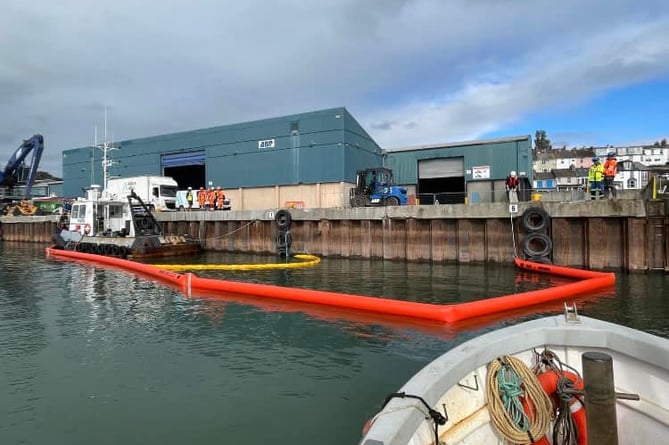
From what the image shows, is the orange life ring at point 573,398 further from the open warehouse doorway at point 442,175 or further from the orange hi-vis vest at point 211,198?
the open warehouse doorway at point 442,175

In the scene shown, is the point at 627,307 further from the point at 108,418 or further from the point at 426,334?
the point at 108,418

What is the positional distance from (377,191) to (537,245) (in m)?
8.27

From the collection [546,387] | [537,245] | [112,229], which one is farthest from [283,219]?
[546,387]

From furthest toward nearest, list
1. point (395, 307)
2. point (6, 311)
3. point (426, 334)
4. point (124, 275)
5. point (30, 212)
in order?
point (30, 212), point (124, 275), point (6, 311), point (395, 307), point (426, 334)

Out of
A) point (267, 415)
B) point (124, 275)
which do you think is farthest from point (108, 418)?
point (124, 275)

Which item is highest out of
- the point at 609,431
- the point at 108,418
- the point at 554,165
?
the point at 554,165

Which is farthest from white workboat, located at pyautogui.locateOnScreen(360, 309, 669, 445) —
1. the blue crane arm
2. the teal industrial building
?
the blue crane arm

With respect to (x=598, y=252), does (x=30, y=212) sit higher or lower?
higher

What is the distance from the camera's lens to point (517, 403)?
134 inches

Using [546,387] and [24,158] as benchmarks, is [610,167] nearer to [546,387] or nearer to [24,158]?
[546,387]

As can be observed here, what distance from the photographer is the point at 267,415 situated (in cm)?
502

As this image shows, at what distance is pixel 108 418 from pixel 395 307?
5349 mm

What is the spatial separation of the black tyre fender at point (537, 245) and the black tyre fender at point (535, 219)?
0.21 m

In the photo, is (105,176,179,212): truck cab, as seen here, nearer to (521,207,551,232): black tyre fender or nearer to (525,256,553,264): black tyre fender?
(521,207,551,232): black tyre fender
